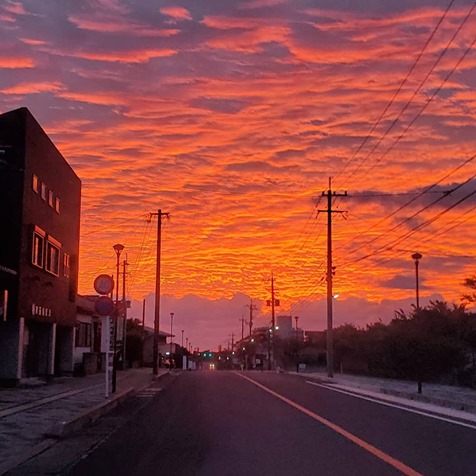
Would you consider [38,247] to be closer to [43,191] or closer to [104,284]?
[43,191]

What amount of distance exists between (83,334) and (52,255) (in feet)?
58.3

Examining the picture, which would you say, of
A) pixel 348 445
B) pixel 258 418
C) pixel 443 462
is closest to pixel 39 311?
A: pixel 258 418

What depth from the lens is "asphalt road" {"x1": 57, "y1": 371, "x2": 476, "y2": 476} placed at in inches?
472

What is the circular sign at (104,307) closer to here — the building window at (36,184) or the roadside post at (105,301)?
the roadside post at (105,301)

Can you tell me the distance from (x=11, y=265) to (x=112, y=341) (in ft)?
16.6

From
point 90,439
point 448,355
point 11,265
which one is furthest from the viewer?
point 448,355

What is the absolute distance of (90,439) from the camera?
633 inches

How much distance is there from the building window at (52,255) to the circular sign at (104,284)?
11.2 meters

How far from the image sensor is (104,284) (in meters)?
26.8

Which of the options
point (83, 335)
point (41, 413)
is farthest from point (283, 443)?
point (83, 335)

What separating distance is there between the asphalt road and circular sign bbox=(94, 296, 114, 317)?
152 inches

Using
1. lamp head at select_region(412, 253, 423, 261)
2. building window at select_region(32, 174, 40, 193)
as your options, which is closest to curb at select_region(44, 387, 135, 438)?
building window at select_region(32, 174, 40, 193)

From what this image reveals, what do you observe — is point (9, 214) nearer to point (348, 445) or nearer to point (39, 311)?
point (39, 311)

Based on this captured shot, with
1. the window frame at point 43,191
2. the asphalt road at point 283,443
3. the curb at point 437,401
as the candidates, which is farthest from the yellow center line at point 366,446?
the window frame at point 43,191
